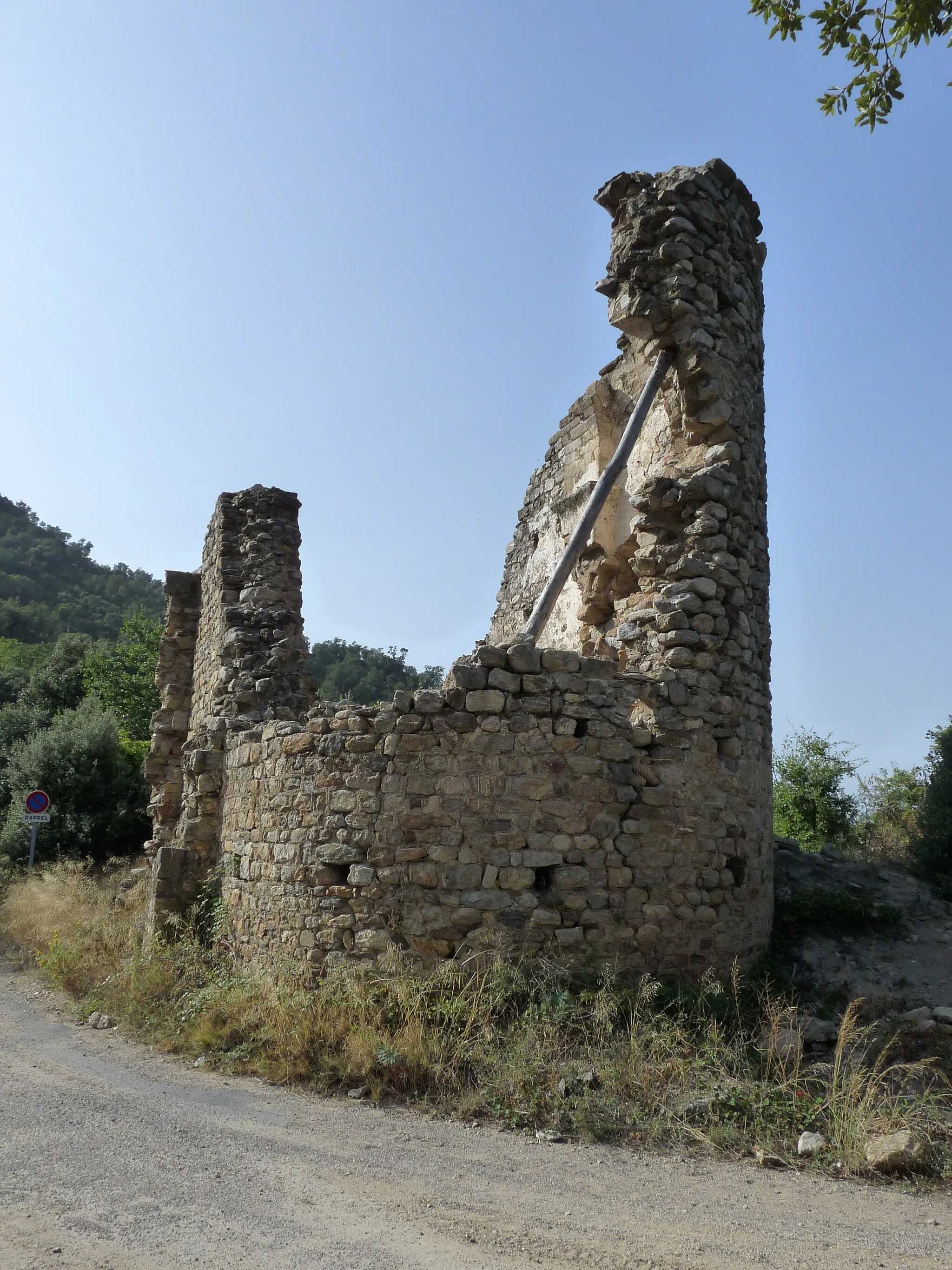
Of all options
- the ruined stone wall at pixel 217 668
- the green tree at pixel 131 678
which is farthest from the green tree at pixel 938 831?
the green tree at pixel 131 678

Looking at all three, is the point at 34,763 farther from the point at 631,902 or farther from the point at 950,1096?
the point at 950,1096

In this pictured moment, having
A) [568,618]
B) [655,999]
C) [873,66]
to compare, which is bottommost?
[655,999]

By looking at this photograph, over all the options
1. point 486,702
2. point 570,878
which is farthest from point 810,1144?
point 486,702

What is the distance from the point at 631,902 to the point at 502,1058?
5.23 feet

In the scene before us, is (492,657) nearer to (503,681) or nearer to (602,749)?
(503,681)

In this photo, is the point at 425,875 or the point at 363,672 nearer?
the point at 425,875

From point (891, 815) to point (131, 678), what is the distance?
61.9 ft

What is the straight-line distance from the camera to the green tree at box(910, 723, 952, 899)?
10.1 metres

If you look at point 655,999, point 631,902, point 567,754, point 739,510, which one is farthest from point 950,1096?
point 739,510

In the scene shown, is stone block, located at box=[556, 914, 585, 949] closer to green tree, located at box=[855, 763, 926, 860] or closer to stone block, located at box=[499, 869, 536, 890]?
stone block, located at box=[499, 869, 536, 890]

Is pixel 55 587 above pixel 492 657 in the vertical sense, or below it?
A: above

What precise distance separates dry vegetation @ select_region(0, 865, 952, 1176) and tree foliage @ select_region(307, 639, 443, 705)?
112ft

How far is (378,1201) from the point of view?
3.92 metres

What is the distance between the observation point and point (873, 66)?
5625mm
